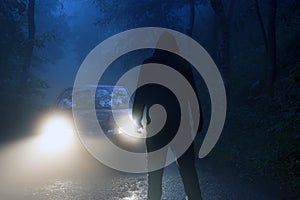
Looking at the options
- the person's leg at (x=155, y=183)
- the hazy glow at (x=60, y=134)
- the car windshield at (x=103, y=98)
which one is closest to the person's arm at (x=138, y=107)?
the person's leg at (x=155, y=183)

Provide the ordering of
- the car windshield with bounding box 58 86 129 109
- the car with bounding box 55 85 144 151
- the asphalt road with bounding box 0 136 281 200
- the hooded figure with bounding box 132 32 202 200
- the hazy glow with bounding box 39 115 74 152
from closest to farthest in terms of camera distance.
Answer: the hooded figure with bounding box 132 32 202 200 < the asphalt road with bounding box 0 136 281 200 < the car with bounding box 55 85 144 151 < the hazy glow with bounding box 39 115 74 152 < the car windshield with bounding box 58 86 129 109

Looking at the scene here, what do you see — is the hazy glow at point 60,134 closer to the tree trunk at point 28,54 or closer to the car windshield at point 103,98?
the car windshield at point 103,98

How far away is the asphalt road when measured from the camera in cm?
534

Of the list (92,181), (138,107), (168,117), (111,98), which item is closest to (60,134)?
→ (111,98)

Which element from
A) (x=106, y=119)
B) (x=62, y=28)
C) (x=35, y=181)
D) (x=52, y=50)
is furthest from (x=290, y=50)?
(x=62, y=28)

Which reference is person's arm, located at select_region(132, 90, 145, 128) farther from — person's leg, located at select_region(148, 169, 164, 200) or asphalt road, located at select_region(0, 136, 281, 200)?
asphalt road, located at select_region(0, 136, 281, 200)

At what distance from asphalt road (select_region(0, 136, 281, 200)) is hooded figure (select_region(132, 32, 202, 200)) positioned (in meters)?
1.29

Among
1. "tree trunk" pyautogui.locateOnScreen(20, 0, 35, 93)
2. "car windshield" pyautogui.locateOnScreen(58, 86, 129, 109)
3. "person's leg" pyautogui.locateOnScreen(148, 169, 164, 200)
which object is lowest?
"person's leg" pyautogui.locateOnScreen(148, 169, 164, 200)

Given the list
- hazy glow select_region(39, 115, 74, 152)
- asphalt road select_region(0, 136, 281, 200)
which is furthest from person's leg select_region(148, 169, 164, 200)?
hazy glow select_region(39, 115, 74, 152)

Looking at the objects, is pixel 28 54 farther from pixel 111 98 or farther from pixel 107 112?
pixel 107 112

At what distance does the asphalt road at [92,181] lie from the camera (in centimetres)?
534

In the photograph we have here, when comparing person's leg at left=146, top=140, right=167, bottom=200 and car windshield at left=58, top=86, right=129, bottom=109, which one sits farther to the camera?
car windshield at left=58, top=86, right=129, bottom=109

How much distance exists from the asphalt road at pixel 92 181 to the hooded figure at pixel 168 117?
129 centimetres

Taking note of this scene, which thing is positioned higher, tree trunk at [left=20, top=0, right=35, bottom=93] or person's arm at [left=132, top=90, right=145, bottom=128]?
tree trunk at [left=20, top=0, right=35, bottom=93]
